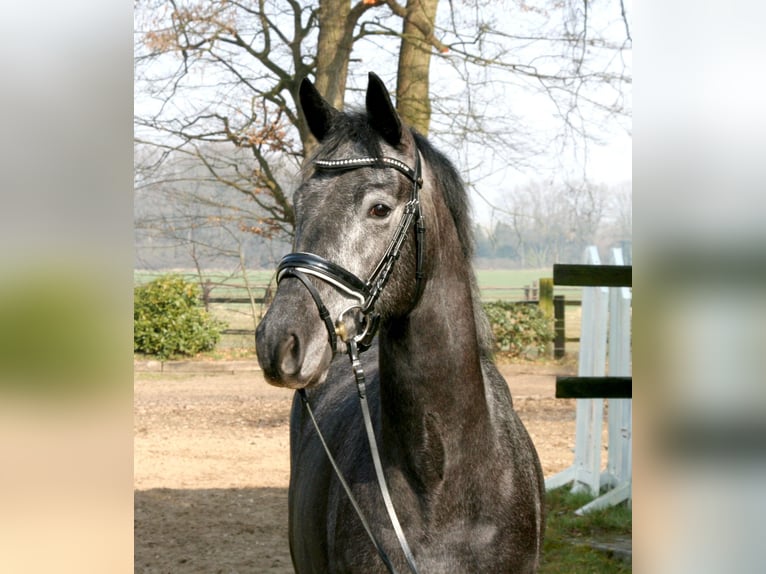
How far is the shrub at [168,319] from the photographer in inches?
575

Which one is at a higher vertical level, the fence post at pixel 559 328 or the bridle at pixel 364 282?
the bridle at pixel 364 282

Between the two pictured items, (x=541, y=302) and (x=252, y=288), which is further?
(x=541, y=302)

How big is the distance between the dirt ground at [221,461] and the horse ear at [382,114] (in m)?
4.62

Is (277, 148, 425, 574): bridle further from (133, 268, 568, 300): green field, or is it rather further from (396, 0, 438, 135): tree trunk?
(133, 268, 568, 300): green field

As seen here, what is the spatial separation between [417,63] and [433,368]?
24.2 feet

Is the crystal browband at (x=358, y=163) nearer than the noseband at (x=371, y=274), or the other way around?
the noseband at (x=371, y=274)

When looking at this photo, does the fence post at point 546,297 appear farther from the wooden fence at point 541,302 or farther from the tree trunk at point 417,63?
the tree trunk at point 417,63

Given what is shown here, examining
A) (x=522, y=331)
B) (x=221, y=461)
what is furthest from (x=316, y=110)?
(x=522, y=331)

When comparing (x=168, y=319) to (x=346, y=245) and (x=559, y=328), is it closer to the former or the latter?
(x=559, y=328)

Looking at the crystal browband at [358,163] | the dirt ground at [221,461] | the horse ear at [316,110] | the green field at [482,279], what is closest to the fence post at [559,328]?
the dirt ground at [221,461]

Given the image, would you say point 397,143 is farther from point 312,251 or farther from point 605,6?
point 605,6

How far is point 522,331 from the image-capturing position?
15.6 meters
